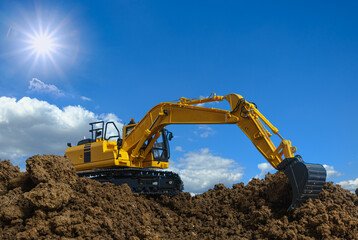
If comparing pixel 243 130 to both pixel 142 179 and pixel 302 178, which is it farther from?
pixel 142 179

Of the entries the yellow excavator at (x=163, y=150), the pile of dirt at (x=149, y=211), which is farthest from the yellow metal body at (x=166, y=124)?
the pile of dirt at (x=149, y=211)

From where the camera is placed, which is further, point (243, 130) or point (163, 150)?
point (163, 150)

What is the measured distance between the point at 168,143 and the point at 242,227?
14.9 ft

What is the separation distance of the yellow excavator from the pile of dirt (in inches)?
26.2

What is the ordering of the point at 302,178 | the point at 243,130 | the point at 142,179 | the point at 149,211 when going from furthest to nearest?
1. the point at 142,179
2. the point at 149,211
3. the point at 243,130
4. the point at 302,178

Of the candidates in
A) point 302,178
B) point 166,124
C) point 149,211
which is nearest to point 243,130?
point 302,178

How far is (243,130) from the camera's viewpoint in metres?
9.87

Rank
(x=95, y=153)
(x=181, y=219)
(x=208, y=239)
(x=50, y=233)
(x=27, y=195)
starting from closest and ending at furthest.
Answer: (x=50, y=233), (x=27, y=195), (x=208, y=239), (x=181, y=219), (x=95, y=153)

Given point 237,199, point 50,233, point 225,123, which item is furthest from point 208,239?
point 50,233

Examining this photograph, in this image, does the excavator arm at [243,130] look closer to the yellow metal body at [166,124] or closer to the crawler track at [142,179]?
the yellow metal body at [166,124]

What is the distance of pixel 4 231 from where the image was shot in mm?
8070

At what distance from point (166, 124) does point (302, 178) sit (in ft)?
16.4

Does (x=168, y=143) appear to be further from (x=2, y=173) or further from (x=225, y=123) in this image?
(x=2, y=173)

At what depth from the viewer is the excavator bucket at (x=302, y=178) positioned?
28.4 feet
